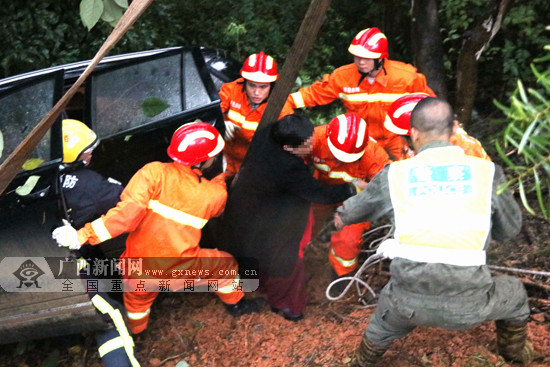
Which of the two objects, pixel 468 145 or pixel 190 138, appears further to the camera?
pixel 468 145

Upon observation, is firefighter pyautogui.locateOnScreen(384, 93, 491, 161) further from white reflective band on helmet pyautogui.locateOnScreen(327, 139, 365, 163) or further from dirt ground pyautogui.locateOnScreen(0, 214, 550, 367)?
dirt ground pyautogui.locateOnScreen(0, 214, 550, 367)

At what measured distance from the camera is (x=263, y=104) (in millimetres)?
4125

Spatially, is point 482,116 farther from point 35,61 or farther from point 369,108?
point 35,61

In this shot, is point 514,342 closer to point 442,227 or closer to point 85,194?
point 442,227

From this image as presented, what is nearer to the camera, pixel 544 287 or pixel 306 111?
pixel 544 287

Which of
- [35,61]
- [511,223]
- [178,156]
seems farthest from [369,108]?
[35,61]

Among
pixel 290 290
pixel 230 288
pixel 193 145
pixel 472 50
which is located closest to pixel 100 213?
pixel 193 145

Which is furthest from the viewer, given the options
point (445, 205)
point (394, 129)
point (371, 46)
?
point (371, 46)

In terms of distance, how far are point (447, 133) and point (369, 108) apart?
1.85 meters

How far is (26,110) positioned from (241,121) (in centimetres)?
162

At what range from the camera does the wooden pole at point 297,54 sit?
2.32 m

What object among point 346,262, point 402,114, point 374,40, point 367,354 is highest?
point 374,40

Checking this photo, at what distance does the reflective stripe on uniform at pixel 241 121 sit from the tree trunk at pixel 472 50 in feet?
6.56

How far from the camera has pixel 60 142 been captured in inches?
130
